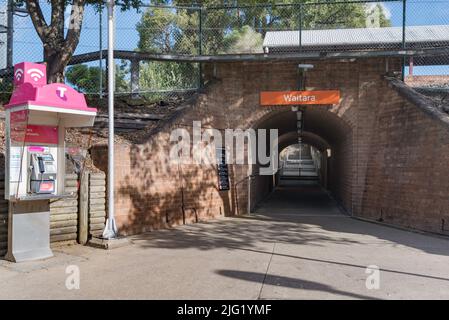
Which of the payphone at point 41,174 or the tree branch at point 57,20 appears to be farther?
the tree branch at point 57,20

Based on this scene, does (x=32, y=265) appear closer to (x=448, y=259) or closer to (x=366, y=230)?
(x=448, y=259)

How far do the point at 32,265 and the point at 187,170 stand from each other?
4.82 meters

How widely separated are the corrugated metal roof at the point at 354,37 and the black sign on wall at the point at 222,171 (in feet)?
32.6

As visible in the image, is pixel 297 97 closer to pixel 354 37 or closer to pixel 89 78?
pixel 89 78

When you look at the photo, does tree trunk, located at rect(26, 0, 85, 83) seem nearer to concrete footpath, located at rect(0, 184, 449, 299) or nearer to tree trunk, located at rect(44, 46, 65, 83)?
tree trunk, located at rect(44, 46, 65, 83)

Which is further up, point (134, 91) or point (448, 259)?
point (134, 91)

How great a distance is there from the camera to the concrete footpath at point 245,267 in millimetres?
4969

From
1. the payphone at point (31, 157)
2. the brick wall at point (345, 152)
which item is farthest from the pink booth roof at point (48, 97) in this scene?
the brick wall at point (345, 152)

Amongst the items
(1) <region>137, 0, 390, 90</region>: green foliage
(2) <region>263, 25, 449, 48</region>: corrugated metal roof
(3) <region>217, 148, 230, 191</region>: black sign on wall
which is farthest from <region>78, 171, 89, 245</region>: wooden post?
(2) <region>263, 25, 449, 48</region>: corrugated metal roof

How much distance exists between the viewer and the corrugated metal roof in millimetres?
20264

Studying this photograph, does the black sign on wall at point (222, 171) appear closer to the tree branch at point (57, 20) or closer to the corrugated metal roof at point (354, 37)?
the tree branch at point (57, 20)

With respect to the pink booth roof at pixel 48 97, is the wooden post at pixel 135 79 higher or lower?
higher
